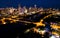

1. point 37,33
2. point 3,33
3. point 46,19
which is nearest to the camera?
point 3,33

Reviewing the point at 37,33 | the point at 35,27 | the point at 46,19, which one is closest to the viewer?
the point at 37,33

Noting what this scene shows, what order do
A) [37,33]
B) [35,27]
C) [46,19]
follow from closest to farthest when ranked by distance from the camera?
Answer: [37,33], [35,27], [46,19]

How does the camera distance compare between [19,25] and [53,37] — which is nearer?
[53,37]

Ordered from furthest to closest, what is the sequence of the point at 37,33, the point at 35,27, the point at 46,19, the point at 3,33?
the point at 46,19 < the point at 35,27 < the point at 37,33 < the point at 3,33

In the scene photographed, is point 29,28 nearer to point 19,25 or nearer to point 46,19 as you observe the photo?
point 19,25

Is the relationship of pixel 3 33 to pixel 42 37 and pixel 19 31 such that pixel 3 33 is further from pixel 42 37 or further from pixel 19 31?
pixel 42 37

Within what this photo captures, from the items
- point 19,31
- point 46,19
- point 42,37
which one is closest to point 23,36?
point 19,31

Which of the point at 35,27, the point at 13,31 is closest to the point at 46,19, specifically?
the point at 35,27

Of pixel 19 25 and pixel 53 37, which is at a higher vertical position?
pixel 19 25

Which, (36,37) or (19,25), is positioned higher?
(19,25)
